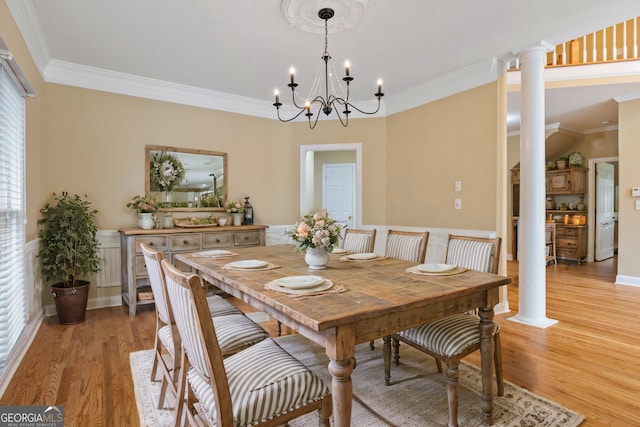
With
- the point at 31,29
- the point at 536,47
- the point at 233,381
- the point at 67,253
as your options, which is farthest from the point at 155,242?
the point at 536,47

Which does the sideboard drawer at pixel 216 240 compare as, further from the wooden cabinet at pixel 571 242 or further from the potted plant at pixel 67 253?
the wooden cabinet at pixel 571 242

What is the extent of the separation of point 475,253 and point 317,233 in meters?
1.17

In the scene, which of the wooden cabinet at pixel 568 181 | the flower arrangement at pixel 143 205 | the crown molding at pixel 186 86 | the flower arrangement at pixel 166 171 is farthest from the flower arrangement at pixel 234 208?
the wooden cabinet at pixel 568 181

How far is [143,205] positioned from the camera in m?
3.94

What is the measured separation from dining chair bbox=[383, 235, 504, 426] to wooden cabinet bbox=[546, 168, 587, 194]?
5952mm

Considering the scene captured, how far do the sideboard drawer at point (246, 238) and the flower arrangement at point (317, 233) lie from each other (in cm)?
229

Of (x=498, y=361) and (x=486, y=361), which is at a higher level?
(x=486, y=361)

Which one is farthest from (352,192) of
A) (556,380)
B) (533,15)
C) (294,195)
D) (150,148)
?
(556,380)

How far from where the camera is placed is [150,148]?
4.16 m

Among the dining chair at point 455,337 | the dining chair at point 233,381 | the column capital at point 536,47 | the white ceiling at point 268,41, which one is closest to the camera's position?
the dining chair at point 233,381

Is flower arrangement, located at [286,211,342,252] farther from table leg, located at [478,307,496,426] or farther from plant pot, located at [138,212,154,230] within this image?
plant pot, located at [138,212,154,230]

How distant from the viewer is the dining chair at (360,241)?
3.12 metres

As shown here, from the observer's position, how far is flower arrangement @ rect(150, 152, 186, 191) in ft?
13.8

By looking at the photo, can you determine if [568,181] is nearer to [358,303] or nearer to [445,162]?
[445,162]
